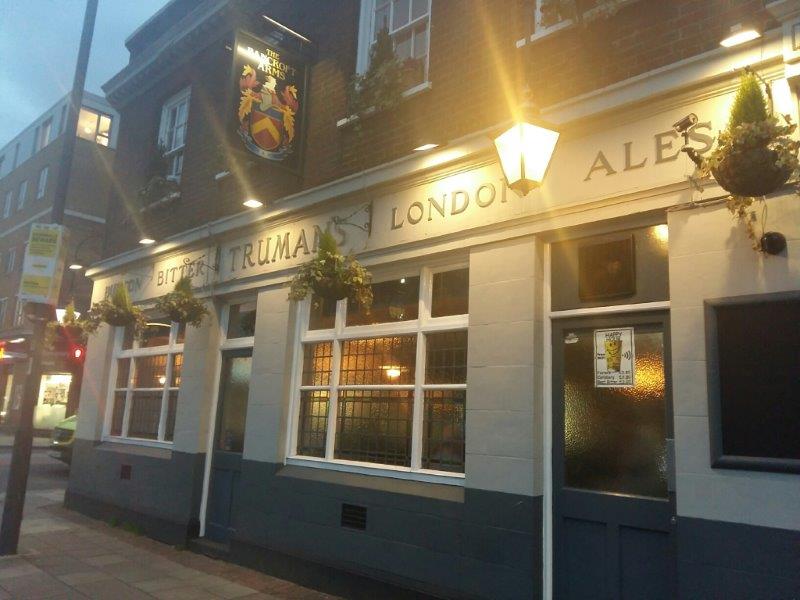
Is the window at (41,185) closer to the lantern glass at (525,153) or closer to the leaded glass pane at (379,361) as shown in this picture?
the leaded glass pane at (379,361)

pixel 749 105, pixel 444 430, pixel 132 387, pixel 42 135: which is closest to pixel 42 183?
pixel 42 135

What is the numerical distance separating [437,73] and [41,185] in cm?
3227

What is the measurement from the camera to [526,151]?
4.61 metres

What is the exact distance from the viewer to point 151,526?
884 centimetres

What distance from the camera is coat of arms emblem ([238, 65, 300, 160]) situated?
23.7ft

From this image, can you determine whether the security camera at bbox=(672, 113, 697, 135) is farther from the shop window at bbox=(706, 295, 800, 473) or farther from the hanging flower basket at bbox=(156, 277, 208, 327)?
the hanging flower basket at bbox=(156, 277, 208, 327)

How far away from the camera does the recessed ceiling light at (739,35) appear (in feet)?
14.0

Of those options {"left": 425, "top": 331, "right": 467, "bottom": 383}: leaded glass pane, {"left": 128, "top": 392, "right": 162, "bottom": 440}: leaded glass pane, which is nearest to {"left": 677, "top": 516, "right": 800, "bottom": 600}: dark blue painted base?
{"left": 425, "top": 331, "right": 467, "bottom": 383}: leaded glass pane

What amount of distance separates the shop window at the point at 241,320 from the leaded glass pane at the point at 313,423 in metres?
1.54

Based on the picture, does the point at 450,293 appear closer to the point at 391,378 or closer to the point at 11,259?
the point at 391,378

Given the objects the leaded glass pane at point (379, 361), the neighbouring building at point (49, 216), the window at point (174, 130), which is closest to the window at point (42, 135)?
the neighbouring building at point (49, 216)

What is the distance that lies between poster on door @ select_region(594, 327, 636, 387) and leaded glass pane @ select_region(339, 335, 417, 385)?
6.46 feet

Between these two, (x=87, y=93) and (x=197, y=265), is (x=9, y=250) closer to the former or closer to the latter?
(x=87, y=93)

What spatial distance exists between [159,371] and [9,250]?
28.3 meters
